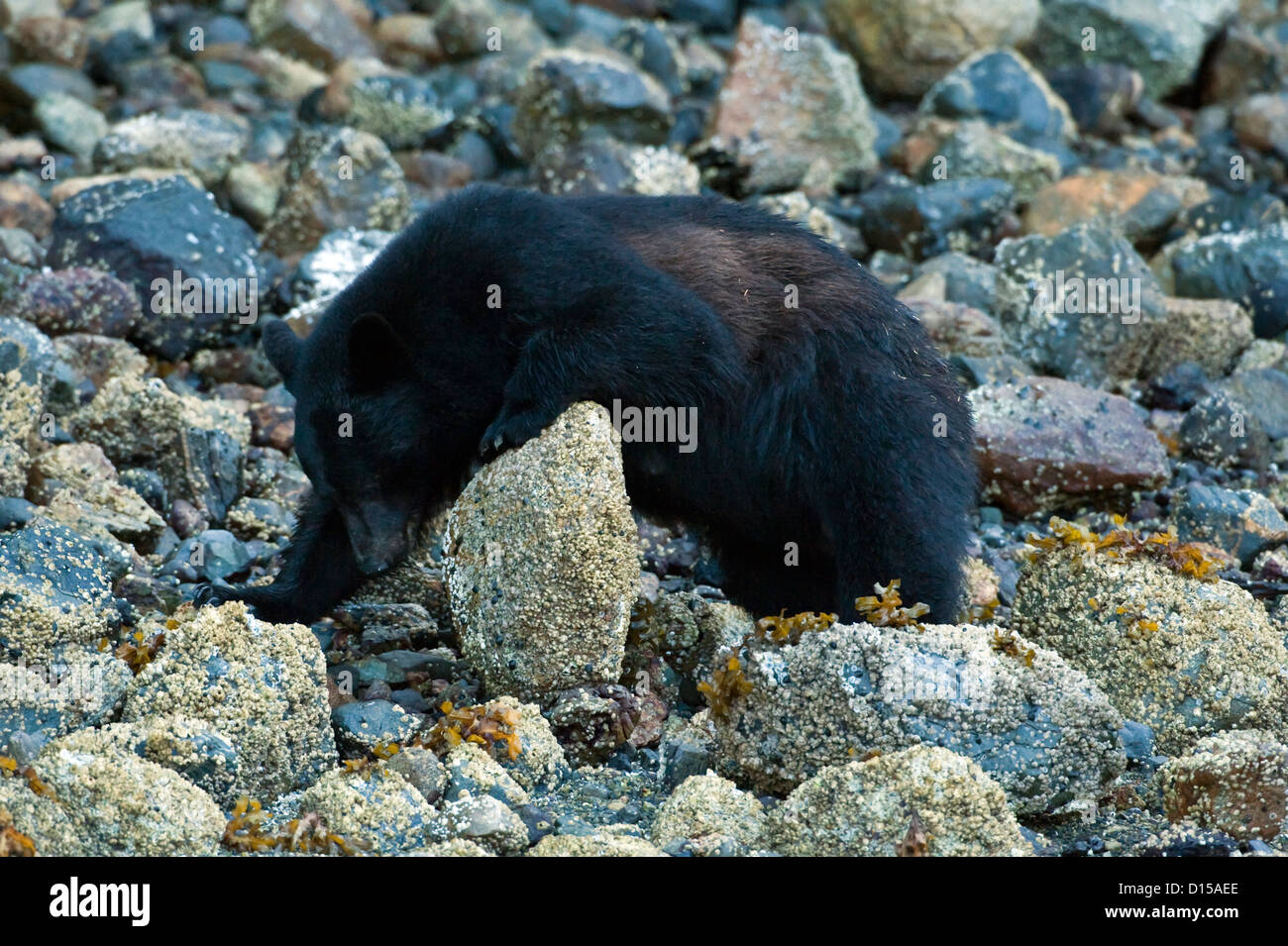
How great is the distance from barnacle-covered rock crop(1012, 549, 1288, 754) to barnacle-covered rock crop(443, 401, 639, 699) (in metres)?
1.36

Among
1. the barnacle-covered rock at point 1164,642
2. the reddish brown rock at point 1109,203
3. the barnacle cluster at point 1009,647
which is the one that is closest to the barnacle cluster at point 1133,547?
the barnacle-covered rock at point 1164,642

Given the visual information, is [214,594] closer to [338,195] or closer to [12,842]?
[12,842]

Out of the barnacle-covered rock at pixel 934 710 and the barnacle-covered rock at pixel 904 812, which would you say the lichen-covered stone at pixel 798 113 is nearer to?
the barnacle-covered rock at pixel 934 710

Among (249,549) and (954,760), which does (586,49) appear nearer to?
(249,549)

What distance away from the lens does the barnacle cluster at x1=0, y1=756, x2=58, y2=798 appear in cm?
374

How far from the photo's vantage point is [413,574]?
5.96m

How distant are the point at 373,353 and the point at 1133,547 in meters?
2.50

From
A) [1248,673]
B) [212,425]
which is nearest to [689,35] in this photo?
[212,425]

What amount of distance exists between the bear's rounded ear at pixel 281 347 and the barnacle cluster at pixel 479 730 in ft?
5.51

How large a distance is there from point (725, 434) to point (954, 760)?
1755 millimetres

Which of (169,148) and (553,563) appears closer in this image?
(553,563)

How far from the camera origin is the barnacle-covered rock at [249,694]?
4223mm

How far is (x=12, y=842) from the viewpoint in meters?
3.60

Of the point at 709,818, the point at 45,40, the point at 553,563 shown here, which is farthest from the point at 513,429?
the point at 45,40
